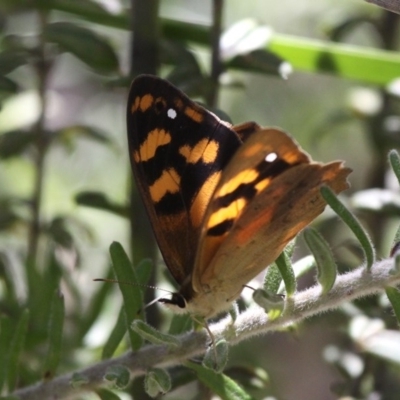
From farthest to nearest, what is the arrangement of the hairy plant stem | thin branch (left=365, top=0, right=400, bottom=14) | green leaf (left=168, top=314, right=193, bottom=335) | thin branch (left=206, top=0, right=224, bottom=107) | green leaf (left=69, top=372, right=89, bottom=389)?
the hairy plant stem, thin branch (left=206, top=0, right=224, bottom=107), green leaf (left=168, top=314, right=193, bottom=335), green leaf (left=69, top=372, right=89, bottom=389), thin branch (left=365, top=0, right=400, bottom=14)

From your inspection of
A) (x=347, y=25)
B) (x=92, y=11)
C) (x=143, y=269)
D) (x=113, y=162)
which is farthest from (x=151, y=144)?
(x=113, y=162)

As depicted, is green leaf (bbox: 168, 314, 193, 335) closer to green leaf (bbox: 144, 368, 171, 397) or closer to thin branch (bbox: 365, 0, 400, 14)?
green leaf (bbox: 144, 368, 171, 397)

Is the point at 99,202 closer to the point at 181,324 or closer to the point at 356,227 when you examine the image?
the point at 181,324

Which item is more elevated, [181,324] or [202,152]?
[202,152]

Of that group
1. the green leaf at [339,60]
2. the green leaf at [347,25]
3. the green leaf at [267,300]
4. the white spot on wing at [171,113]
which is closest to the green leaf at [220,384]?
the green leaf at [267,300]

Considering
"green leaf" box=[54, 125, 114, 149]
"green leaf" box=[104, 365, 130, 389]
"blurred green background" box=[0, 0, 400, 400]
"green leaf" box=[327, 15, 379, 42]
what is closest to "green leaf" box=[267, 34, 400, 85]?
"blurred green background" box=[0, 0, 400, 400]
